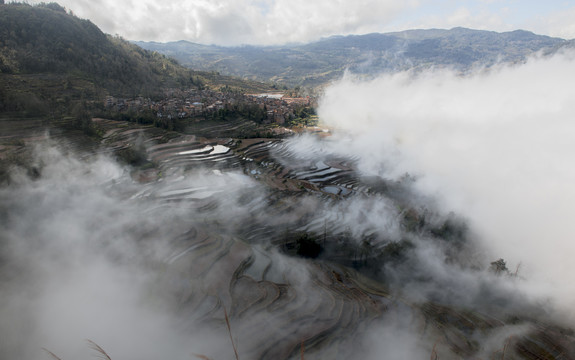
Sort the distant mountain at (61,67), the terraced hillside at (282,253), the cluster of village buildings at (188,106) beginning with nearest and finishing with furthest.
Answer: the terraced hillside at (282,253)
the distant mountain at (61,67)
the cluster of village buildings at (188,106)

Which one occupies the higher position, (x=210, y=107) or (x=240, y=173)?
(x=210, y=107)

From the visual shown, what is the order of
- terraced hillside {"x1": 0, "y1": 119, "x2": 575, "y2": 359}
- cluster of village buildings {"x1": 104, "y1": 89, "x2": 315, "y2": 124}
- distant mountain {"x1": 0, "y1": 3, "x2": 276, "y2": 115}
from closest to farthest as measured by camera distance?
terraced hillside {"x1": 0, "y1": 119, "x2": 575, "y2": 359}
distant mountain {"x1": 0, "y1": 3, "x2": 276, "y2": 115}
cluster of village buildings {"x1": 104, "y1": 89, "x2": 315, "y2": 124}

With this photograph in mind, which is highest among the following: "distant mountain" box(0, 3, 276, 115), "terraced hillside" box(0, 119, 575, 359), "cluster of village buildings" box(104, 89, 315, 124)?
"distant mountain" box(0, 3, 276, 115)

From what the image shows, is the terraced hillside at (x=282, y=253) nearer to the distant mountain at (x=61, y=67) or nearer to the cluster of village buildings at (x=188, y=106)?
the distant mountain at (x=61, y=67)

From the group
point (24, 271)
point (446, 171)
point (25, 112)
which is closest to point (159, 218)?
point (24, 271)

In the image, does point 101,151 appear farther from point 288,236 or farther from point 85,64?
point 85,64

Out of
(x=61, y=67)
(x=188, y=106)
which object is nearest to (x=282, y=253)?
(x=188, y=106)

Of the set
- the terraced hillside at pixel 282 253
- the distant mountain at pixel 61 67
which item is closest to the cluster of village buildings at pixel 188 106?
the distant mountain at pixel 61 67

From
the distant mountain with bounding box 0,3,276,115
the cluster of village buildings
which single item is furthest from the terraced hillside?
the cluster of village buildings

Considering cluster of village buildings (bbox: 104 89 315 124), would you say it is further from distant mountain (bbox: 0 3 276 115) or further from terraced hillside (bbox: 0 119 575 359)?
terraced hillside (bbox: 0 119 575 359)
